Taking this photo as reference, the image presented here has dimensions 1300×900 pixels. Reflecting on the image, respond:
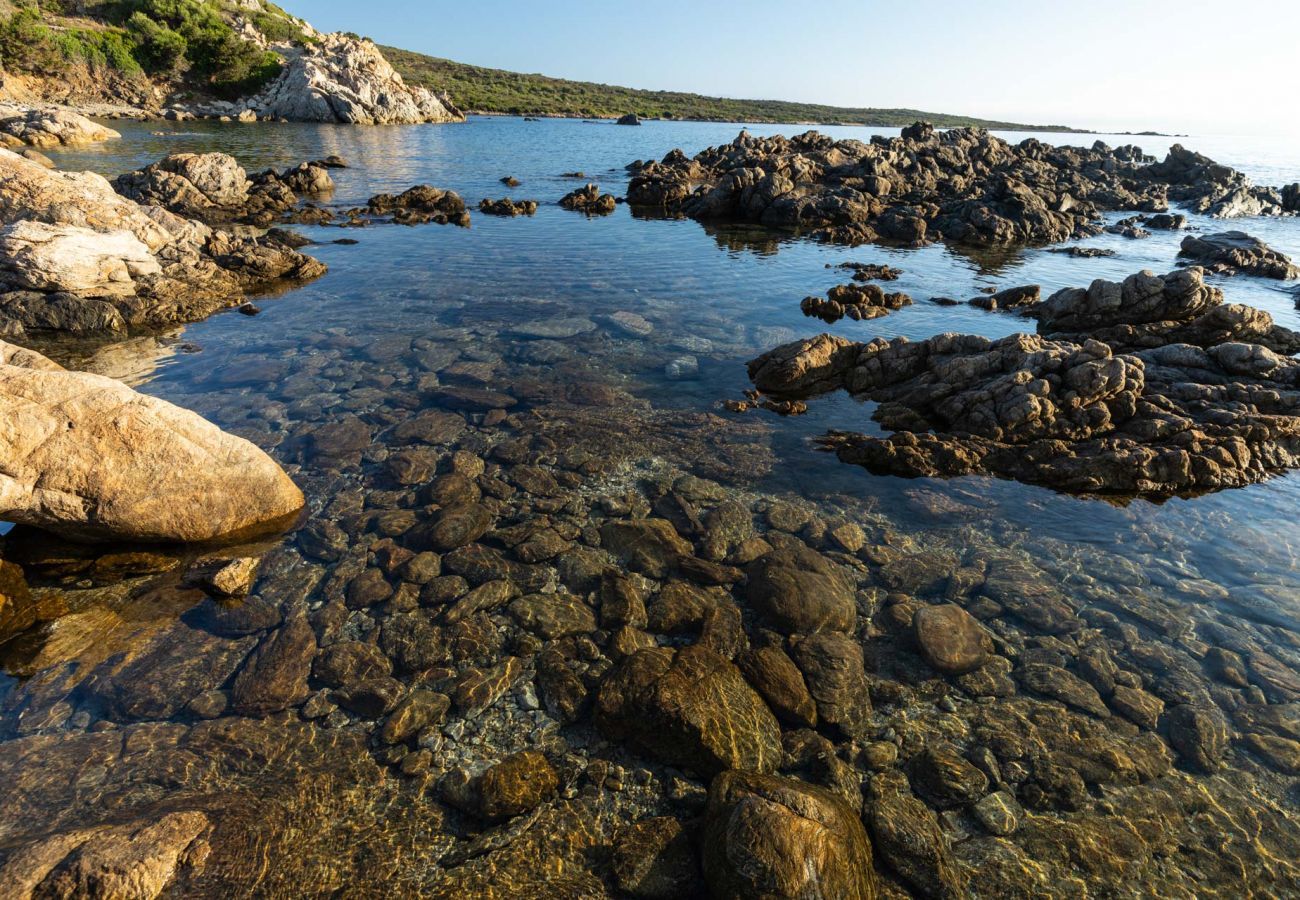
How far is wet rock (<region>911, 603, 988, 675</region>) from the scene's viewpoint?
9.86 metres

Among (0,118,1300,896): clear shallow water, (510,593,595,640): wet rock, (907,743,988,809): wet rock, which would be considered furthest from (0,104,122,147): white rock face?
(907,743,988,809): wet rock

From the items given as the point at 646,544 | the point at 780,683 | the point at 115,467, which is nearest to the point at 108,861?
the point at 115,467

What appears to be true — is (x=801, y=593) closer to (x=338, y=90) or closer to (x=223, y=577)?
(x=223, y=577)

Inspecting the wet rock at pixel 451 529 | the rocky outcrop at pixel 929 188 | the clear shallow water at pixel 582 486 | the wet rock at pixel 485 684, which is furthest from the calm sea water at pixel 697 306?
the wet rock at pixel 485 684

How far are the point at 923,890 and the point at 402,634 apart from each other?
330 inches

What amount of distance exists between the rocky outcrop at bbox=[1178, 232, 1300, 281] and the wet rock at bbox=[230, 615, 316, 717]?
53.4 meters

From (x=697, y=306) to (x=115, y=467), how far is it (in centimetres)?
2303

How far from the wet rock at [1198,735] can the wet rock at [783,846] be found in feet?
17.9

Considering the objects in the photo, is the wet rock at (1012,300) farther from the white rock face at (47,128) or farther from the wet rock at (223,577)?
the white rock face at (47,128)

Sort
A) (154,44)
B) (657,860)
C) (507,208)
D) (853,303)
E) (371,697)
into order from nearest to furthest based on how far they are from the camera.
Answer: (657,860) → (371,697) → (853,303) → (507,208) → (154,44)

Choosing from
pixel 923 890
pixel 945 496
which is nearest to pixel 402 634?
pixel 923 890

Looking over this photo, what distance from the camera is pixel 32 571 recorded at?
10.7m

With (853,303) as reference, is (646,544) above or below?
below

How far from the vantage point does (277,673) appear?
363 inches
